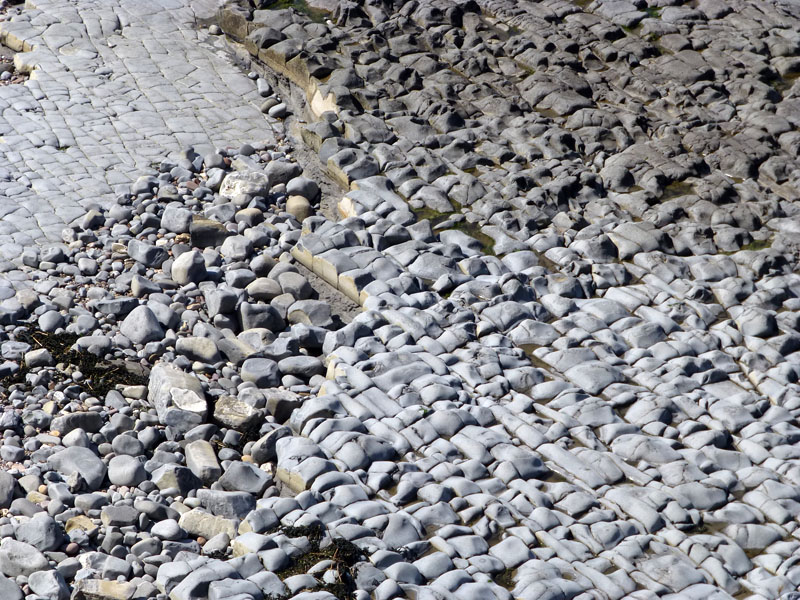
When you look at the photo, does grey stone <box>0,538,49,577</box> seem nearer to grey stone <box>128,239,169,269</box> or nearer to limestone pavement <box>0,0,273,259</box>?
grey stone <box>128,239,169,269</box>

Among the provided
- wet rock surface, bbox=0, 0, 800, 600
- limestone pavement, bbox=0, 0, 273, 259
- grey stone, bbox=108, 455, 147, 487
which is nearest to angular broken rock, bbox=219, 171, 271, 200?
wet rock surface, bbox=0, 0, 800, 600

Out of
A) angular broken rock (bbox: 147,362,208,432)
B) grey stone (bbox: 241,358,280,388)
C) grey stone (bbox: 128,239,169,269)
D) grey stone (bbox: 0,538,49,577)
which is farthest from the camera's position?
grey stone (bbox: 128,239,169,269)

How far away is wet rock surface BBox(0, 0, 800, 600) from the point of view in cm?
438

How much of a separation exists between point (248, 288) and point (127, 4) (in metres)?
5.18

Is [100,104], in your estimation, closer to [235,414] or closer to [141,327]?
[141,327]

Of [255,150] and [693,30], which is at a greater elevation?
[693,30]

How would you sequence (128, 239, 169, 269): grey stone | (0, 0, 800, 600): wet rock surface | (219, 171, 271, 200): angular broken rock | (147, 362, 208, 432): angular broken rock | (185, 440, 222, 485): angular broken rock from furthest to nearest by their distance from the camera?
(219, 171, 271, 200): angular broken rock → (128, 239, 169, 269): grey stone → (147, 362, 208, 432): angular broken rock → (185, 440, 222, 485): angular broken rock → (0, 0, 800, 600): wet rock surface

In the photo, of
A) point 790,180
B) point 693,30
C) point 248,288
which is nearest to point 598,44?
point 693,30

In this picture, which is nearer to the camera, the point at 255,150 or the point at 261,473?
the point at 261,473

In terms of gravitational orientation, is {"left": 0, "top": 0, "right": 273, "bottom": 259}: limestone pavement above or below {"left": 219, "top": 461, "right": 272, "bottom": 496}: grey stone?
above

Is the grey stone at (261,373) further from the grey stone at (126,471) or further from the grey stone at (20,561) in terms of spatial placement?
the grey stone at (20,561)

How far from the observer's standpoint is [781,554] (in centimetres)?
435

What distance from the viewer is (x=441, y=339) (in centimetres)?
575

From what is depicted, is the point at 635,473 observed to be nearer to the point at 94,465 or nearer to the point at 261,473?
the point at 261,473
